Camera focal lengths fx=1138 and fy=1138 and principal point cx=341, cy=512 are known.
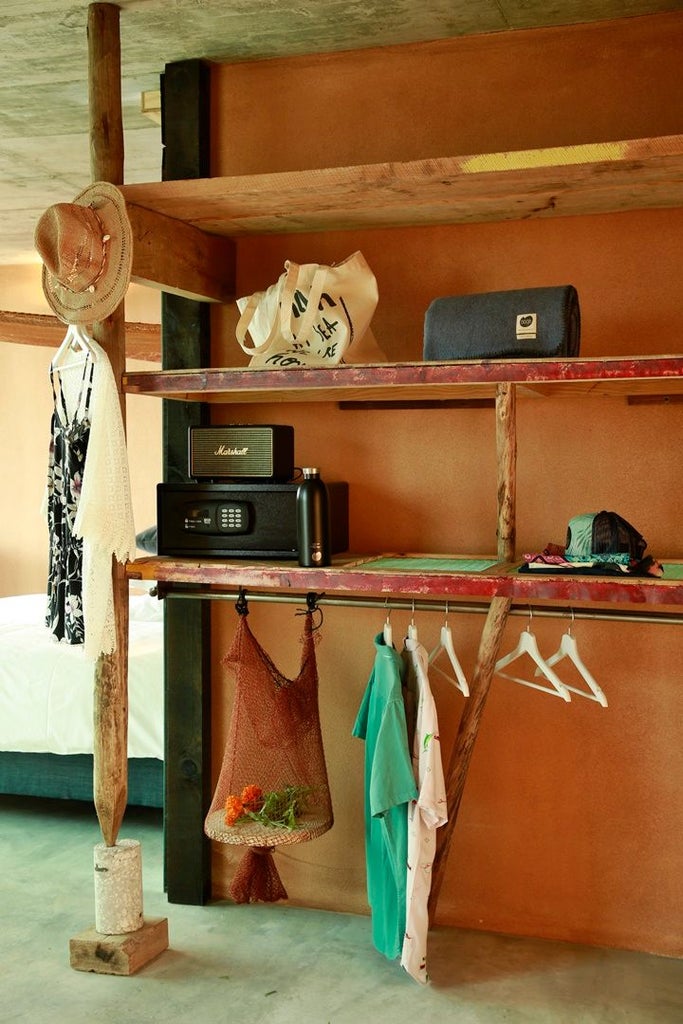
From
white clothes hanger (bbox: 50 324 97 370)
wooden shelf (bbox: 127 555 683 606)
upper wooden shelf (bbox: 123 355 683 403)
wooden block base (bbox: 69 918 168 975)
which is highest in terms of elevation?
white clothes hanger (bbox: 50 324 97 370)

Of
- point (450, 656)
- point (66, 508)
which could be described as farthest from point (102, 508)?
point (450, 656)

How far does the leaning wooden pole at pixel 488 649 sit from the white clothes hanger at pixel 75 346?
43.3 inches

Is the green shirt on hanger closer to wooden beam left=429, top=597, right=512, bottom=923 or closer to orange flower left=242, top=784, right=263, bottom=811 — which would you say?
wooden beam left=429, top=597, right=512, bottom=923

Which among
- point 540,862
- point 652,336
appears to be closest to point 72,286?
point 652,336

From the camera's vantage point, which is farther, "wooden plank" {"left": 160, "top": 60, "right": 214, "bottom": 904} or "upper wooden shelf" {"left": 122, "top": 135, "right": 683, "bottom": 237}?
"wooden plank" {"left": 160, "top": 60, "right": 214, "bottom": 904}

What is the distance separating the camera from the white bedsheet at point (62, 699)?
168 inches

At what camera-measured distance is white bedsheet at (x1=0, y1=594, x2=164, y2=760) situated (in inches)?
168

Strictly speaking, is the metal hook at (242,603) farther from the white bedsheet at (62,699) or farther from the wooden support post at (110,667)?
the white bedsheet at (62,699)

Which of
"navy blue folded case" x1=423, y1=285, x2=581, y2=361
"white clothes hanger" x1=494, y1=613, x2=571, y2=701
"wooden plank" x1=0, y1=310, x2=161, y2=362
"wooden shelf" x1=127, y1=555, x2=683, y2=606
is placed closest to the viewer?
"wooden shelf" x1=127, y1=555, x2=683, y2=606

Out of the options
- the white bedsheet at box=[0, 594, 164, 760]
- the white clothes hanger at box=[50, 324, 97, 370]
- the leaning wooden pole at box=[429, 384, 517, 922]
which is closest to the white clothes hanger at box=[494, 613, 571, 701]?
the leaning wooden pole at box=[429, 384, 517, 922]

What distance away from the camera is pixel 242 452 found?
10.4 ft

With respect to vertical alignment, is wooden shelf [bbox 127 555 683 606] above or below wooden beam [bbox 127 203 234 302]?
below

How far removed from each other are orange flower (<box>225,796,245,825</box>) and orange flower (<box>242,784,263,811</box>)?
16 millimetres

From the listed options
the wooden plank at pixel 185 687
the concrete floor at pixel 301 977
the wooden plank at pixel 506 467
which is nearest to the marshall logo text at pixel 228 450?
the wooden plank at pixel 185 687
